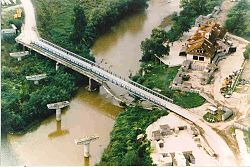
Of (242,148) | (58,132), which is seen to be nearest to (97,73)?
(58,132)

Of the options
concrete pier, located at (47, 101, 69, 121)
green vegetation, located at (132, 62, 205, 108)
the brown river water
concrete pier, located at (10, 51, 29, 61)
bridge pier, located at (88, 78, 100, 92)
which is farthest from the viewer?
concrete pier, located at (10, 51, 29, 61)

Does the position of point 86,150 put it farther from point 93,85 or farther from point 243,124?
point 243,124

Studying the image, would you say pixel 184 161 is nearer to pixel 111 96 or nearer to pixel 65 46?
pixel 111 96

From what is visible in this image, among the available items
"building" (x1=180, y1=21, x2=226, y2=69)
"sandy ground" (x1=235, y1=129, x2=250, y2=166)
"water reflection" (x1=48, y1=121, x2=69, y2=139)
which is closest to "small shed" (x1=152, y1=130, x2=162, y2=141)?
"sandy ground" (x1=235, y1=129, x2=250, y2=166)

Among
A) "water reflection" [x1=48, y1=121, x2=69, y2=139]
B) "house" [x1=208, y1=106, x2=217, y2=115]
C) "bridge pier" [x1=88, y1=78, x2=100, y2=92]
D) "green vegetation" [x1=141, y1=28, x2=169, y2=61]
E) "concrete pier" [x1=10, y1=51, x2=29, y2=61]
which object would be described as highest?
"green vegetation" [x1=141, y1=28, x2=169, y2=61]

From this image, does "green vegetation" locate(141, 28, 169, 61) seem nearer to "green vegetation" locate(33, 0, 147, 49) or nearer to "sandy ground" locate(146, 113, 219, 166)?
"green vegetation" locate(33, 0, 147, 49)
